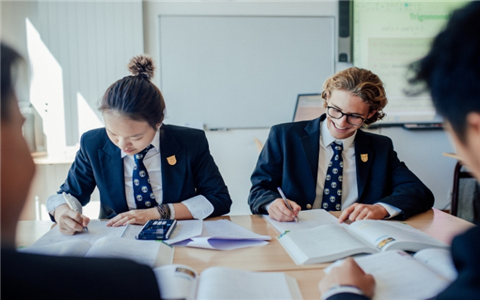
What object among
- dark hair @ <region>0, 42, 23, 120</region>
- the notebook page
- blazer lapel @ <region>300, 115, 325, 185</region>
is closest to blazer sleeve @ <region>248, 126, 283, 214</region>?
blazer lapel @ <region>300, 115, 325, 185</region>

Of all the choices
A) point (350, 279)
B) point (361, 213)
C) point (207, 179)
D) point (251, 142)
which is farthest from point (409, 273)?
point (251, 142)

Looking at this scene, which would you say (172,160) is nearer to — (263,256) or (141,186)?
(141,186)

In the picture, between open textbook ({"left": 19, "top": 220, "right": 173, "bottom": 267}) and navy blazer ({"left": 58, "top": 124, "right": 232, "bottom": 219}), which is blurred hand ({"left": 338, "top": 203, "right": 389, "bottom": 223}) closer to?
navy blazer ({"left": 58, "top": 124, "right": 232, "bottom": 219})

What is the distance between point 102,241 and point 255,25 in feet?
8.91

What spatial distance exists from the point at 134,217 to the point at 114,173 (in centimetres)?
28

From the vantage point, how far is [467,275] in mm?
502

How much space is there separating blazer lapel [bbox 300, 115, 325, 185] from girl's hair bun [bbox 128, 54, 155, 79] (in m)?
0.74

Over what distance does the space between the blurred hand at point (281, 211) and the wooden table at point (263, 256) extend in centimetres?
5

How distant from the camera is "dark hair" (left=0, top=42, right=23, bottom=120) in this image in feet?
1.53

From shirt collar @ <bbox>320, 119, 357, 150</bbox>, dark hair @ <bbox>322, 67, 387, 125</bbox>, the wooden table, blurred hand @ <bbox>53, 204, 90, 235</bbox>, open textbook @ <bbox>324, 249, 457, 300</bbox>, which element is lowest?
the wooden table

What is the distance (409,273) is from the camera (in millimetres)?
816

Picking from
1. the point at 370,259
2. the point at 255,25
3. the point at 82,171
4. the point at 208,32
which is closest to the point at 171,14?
the point at 208,32

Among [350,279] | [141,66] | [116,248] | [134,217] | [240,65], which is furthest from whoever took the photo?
[240,65]

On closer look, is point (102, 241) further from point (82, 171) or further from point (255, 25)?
point (255, 25)
